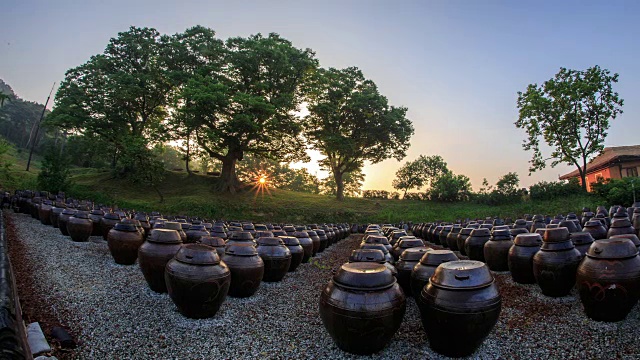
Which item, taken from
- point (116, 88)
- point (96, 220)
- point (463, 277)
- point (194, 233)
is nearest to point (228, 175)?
point (116, 88)

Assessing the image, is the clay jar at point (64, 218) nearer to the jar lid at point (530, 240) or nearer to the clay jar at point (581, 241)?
the jar lid at point (530, 240)

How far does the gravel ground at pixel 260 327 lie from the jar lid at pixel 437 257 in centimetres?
117

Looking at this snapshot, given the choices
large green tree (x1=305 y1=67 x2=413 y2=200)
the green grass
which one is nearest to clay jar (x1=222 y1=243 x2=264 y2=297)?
the green grass

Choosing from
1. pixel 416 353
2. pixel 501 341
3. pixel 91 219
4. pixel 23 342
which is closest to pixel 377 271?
pixel 416 353

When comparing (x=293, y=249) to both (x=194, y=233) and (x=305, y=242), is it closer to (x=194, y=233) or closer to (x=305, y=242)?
(x=305, y=242)

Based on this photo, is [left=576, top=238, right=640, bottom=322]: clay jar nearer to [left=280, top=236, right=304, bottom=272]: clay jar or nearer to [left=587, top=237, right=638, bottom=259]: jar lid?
[left=587, top=237, right=638, bottom=259]: jar lid

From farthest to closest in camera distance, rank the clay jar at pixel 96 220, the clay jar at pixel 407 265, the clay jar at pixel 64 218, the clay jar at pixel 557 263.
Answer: the clay jar at pixel 96 220 < the clay jar at pixel 64 218 < the clay jar at pixel 407 265 < the clay jar at pixel 557 263

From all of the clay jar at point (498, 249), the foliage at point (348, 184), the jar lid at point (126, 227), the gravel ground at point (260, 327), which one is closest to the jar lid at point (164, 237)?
the gravel ground at point (260, 327)

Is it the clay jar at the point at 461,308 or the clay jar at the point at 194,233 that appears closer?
the clay jar at the point at 461,308

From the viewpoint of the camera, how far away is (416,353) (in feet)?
16.2

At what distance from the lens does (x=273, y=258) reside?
8766mm

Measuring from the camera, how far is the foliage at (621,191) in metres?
24.3

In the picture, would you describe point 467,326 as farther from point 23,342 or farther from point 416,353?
point 23,342

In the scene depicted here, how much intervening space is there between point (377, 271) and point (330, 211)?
28.8m
